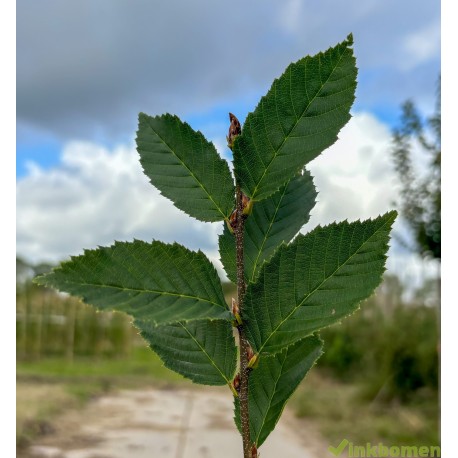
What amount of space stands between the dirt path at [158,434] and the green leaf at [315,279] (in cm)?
715

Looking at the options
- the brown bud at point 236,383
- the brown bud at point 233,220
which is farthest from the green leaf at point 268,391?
the brown bud at point 233,220

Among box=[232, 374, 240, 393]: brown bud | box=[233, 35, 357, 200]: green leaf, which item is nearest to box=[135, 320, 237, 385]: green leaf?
box=[232, 374, 240, 393]: brown bud

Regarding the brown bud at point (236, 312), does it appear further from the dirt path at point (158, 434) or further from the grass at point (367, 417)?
the grass at point (367, 417)

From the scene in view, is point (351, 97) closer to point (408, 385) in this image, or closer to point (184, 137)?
point (184, 137)

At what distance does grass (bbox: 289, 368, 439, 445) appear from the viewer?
7719 millimetres

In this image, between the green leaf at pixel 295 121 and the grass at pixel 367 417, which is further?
the grass at pixel 367 417

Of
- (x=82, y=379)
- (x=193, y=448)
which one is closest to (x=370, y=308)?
(x=193, y=448)

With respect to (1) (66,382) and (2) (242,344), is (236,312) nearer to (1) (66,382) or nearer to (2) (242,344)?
(2) (242,344)

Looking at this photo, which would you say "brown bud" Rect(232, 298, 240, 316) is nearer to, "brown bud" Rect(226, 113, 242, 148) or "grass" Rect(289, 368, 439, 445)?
"brown bud" Rect(226, 113, 242, 148)

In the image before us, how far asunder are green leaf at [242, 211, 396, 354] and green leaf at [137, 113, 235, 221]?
77mm

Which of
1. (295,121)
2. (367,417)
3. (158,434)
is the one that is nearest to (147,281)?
(295,121)

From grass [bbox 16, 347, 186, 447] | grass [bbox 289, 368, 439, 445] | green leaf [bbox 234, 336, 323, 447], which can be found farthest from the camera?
grass [bbox 16, 347, 186, 447]

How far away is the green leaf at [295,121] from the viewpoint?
54 cm

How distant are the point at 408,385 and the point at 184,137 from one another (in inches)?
352
